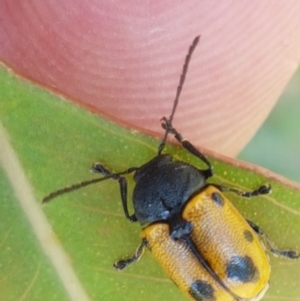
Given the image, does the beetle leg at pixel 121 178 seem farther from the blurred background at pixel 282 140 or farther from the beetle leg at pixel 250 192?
the blurred background at pixel 282 140

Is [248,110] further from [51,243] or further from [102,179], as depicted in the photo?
[51,243]

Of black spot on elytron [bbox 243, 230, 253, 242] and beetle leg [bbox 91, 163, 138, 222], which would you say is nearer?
beetle leg [bbox 91, 163, 138, 222]

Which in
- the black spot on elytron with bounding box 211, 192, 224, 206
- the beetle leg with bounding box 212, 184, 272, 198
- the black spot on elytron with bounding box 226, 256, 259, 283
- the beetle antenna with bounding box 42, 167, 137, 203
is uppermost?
the beetle leg with bounding box 212, 184, 272, 198

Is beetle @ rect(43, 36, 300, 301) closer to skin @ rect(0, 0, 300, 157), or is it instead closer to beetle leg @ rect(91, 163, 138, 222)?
beetle leg @ rect(91, 163, 138, 222)

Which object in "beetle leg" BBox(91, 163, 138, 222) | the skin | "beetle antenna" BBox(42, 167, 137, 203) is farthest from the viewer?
the skin

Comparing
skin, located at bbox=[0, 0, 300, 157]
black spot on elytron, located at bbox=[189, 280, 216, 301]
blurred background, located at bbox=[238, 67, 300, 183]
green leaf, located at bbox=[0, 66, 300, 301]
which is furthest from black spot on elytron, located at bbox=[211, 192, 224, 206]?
blurred background, located at bbox=[238, 67, 300, 183]

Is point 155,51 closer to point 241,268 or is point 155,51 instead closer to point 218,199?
point 218,199

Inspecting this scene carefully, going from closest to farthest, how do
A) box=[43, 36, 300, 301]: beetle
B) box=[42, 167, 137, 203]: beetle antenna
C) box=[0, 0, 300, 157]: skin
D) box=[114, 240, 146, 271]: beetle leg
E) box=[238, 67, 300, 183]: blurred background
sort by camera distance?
box=[42, 167, 137, 203]: beetle antenna
box=[114, 240, 146, 271]: beetle leg
box=[43, 36, 300, 301]: beetle
box=[0, 0, 300, 157]: skin
box=[238, 67, 300, 183]: blurred background

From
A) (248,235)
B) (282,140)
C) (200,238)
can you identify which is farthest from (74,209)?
(282,140)
